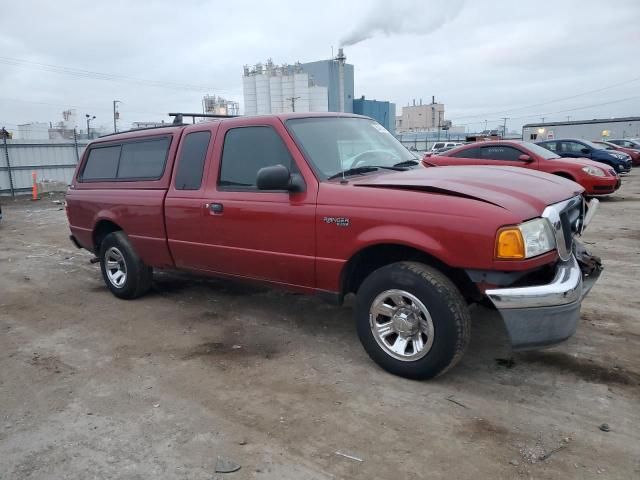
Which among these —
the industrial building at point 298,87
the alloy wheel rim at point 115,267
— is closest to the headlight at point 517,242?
the alloy wheel rim at point 115,267

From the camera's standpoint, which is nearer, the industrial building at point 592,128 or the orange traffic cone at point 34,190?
the orange traffic cone at point 34,190

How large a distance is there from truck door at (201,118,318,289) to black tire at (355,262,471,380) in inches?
24.9

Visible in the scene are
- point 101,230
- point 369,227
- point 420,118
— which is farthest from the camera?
point 420,118

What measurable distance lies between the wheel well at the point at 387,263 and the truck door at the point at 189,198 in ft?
5.13

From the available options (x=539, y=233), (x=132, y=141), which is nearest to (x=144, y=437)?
(x=539, y=233)

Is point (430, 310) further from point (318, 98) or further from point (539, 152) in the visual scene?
point (318, 98)

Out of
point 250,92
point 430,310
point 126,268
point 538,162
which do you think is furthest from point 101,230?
point 250,92

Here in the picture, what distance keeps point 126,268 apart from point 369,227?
10.8 feet

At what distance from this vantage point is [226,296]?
5.76 metres

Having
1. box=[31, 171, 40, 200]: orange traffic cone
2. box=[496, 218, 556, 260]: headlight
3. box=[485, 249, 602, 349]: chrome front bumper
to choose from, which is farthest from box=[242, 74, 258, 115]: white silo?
box=[485, 249, 602, 349]: chrome front bumper

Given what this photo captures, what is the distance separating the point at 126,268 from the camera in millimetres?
5594

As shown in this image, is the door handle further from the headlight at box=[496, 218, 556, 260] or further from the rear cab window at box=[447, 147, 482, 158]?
the rear cab window at box=[447, 147, 482, 158]

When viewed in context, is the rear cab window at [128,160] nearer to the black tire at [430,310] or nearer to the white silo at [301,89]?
the black tire at [430,310]

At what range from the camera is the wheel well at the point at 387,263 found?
11.3 feet
